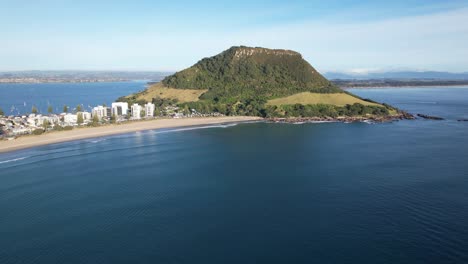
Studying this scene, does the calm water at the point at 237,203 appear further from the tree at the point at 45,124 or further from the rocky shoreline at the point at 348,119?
the rocky shoreline at the point at 348,119

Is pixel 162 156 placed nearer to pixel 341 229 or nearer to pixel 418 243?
pixel 341 229

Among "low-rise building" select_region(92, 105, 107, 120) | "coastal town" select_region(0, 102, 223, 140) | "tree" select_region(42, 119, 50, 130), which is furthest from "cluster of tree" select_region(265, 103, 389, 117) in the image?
"tree" select_region(42, 119, 50, 130)

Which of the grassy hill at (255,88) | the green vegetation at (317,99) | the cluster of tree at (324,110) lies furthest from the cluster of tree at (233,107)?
the green vegetation at (317,99)

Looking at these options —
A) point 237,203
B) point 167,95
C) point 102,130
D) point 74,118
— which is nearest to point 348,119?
point 102,130

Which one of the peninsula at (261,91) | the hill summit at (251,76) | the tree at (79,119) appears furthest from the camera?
the hill summit at (251,76)

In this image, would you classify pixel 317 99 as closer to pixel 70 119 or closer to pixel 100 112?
Answer: pixel 100 112

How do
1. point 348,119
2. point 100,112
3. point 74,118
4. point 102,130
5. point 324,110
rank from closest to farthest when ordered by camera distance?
point 102,130 < point 74,118 < point 100,112 < point 348,119 < point 324,110
